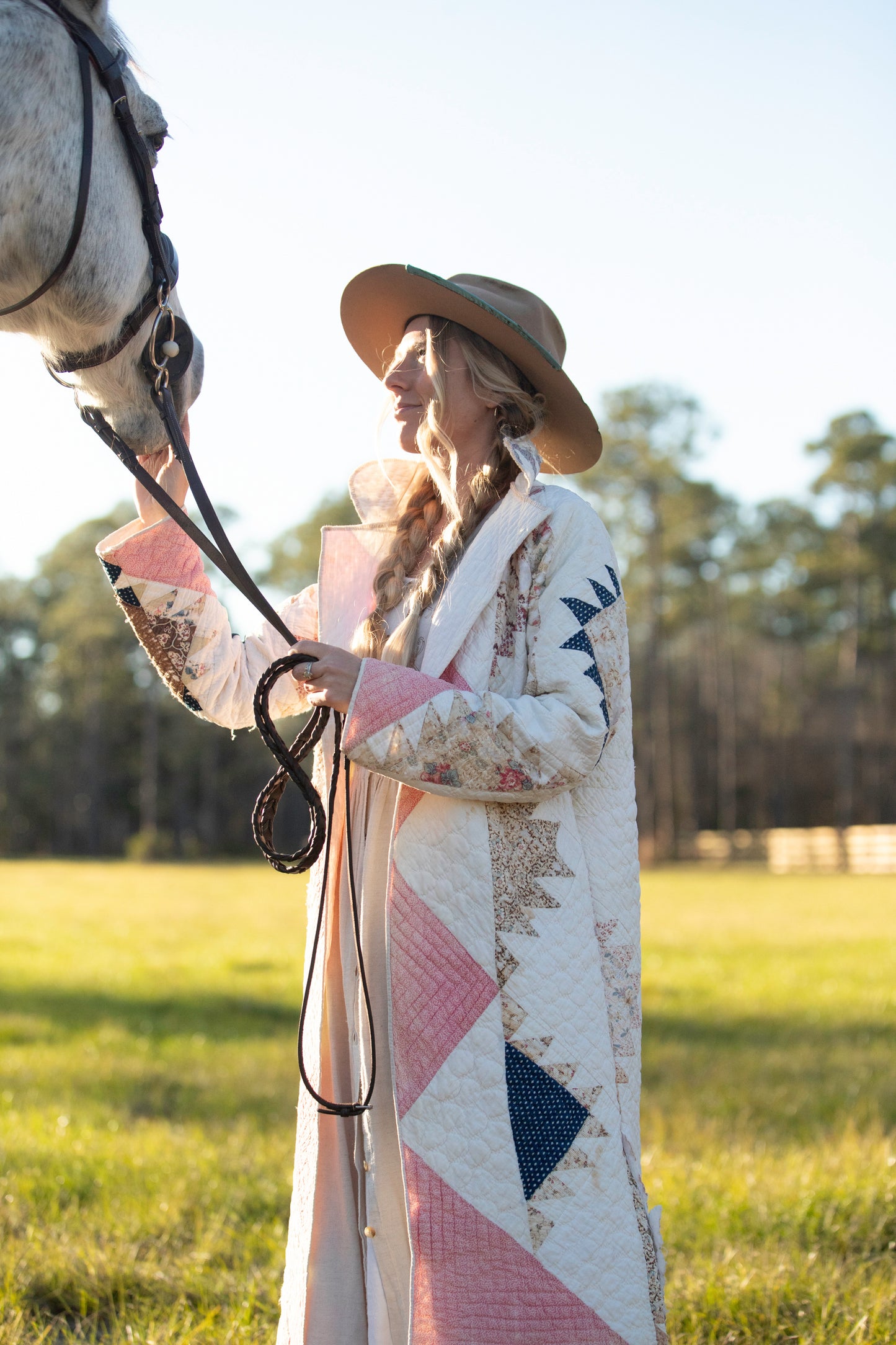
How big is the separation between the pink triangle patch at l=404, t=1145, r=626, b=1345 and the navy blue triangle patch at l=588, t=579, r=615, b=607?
1.07 metres

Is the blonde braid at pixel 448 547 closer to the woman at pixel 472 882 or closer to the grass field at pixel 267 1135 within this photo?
the woman at pixel 472 882

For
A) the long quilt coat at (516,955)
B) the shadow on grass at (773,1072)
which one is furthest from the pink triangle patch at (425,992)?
the shadow on grass at (773,1072)

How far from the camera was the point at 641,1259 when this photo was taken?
1915 mm

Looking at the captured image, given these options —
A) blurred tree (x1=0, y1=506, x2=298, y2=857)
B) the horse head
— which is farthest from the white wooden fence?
the horse head

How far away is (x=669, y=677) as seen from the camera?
4616 cm

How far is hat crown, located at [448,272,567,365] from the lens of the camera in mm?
2350

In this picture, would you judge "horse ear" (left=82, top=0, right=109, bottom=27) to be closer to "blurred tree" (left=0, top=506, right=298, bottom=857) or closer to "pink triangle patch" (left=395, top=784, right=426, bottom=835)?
"pink triangle patch" (left=395, top=784, right=426, bottom=835)

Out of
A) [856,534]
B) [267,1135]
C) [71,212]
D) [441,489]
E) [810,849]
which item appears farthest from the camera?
[856,534]

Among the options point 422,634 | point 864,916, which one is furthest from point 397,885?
point 864,916

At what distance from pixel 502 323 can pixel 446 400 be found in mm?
191

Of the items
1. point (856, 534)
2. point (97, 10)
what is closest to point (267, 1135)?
point (97, 10)

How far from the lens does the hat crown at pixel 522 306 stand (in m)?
2.35

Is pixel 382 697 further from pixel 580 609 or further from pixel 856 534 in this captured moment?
pixel 856 534

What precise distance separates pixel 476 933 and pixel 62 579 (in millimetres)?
54709
